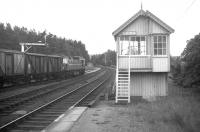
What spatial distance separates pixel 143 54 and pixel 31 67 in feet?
47.9

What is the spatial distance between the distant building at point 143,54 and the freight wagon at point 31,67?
975 centimetres

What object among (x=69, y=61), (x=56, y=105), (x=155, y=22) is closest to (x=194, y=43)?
(x=155, y=22)

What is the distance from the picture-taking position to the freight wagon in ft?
78.0

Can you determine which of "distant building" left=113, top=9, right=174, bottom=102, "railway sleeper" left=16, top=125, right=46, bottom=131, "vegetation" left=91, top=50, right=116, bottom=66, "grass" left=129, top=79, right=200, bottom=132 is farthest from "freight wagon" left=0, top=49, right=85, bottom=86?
"vegetation" left=91, top=50, right=116, bottom=66

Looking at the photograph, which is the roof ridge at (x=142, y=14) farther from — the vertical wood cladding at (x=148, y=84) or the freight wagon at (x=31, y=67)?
the freight wagon at (x=31, y=67)

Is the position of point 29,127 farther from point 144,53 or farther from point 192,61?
point 192,61

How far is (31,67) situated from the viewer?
29.7 meters

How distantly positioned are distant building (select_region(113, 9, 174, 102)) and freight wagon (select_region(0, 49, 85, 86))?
9.75 m

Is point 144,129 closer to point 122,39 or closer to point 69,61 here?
point 122,39

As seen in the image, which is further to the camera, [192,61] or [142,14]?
[192,61]

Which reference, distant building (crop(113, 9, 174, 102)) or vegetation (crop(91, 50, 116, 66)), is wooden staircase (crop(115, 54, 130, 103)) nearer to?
distant building (crop(113, 9, 174, 102))

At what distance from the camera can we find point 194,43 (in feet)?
66.0

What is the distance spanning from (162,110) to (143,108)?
1656mm

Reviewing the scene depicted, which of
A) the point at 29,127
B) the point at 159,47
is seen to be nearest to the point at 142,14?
the point at 159,47
